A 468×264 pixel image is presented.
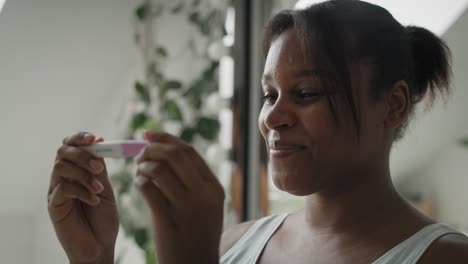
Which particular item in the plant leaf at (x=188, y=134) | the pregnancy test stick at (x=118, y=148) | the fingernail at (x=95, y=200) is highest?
the pregnancy test stick at (x=118, y=148)

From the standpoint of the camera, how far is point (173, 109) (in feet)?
5.59

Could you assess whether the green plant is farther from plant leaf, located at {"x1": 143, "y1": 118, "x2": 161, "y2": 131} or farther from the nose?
the nose

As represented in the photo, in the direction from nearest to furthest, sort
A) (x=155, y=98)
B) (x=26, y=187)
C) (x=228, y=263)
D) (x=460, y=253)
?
1. (x=460, y=253)
2. (x=228, y=263)
3. (x=26, y=187)
4. (x=155, y=98)

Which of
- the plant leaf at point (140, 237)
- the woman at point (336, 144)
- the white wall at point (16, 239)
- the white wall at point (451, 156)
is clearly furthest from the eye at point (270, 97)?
the plant leaf at point (140, 237)

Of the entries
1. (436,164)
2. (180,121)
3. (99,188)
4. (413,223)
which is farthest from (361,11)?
(436,164)

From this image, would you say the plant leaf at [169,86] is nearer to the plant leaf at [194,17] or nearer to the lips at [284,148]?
the plant leaf at [194,17]

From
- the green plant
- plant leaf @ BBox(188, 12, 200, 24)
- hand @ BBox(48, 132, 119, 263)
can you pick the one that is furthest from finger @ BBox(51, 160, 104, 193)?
plant leaf @ BBox(188, 12, 200, 24)

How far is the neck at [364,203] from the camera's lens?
74 centimetres

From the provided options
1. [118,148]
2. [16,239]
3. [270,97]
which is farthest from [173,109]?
[118,148]

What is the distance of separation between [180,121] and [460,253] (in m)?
1.19

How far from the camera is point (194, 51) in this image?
5.83 feet

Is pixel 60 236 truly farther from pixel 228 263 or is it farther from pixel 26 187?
pixel 26 187

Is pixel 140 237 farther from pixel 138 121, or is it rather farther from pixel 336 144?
pixel 336 144

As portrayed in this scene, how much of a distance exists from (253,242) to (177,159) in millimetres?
395
